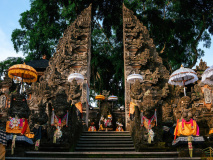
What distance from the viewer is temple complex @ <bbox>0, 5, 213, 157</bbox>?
24.0 feet

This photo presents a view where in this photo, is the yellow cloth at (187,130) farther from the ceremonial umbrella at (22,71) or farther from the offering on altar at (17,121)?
the ceremonial umbrella at (22,71)

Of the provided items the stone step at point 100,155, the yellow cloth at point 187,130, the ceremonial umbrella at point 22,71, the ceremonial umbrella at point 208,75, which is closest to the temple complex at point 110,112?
the yellow cloth at point 187,130

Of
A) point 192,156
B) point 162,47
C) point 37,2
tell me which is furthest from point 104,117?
point 37,2

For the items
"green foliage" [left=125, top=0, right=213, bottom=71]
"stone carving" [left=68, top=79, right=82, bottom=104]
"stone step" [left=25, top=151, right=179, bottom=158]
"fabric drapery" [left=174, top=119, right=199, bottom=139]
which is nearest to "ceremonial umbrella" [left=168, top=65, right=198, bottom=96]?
"fabric drapery" [left=174, top=119, right=199, bottom=139]

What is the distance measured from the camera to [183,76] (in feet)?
33.3

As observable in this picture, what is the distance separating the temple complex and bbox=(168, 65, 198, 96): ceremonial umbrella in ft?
3.12

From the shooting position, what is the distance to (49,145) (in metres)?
7.46

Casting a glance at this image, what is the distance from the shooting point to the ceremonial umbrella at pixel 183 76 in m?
9.99

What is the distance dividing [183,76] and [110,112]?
5.89m

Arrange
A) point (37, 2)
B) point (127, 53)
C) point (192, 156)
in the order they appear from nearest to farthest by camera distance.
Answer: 1. point (192, 156)
2. point (127, 53)
3. point (37, 2)

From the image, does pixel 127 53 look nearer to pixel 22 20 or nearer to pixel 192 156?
pixel 192 156

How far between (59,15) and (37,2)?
224 centimetres

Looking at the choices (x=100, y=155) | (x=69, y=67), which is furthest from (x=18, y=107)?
(x=69, y=67)

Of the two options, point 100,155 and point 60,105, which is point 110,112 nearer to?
point 60,105
